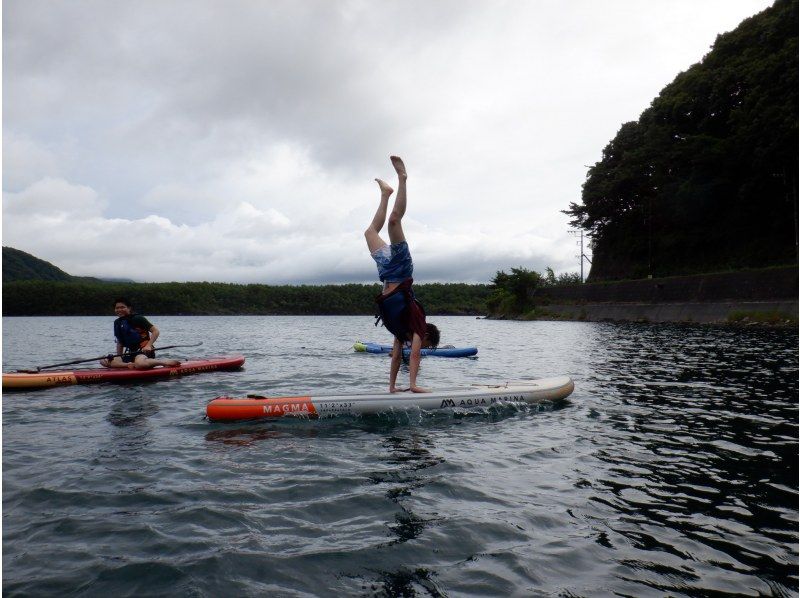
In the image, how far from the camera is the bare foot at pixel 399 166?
24.9 ft

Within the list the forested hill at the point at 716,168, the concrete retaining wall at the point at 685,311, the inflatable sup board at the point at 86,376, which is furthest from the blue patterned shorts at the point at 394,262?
the forested hill at the point at 716,168

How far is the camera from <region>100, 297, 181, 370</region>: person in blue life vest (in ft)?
42.0

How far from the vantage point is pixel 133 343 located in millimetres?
13320

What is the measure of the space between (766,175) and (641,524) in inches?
1779

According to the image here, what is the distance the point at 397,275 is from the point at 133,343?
27.5 feet

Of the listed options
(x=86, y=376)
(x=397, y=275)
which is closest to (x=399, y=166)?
(x=397, y=275)

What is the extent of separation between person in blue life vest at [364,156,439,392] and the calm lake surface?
1232 mm

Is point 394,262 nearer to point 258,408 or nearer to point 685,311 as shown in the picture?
point 258,408

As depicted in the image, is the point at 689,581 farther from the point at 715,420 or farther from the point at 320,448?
the point at 715,420

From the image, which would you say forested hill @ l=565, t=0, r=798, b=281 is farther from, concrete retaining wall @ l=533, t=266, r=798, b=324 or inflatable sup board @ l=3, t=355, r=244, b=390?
inflatable sup board @ l=3, t=355, r=244, b=390

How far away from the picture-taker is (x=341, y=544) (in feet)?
12.9

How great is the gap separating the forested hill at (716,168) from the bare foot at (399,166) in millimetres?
36937

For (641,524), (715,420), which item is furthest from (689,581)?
(715,420)

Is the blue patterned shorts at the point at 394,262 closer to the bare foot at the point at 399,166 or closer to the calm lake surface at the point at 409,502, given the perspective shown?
the bare foot at the point at 399,166
